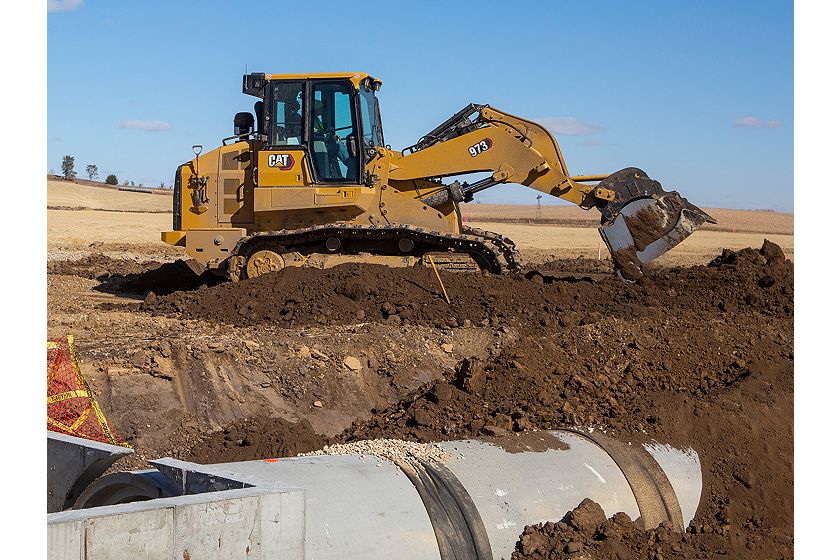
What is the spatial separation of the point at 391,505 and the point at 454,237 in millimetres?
8847

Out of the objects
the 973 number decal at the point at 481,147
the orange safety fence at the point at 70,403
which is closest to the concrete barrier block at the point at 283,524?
the orange safety fence at the point at 70,403

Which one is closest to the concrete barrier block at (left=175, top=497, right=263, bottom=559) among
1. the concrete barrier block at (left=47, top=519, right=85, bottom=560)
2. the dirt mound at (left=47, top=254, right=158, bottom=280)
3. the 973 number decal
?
the concrete barrier block at (left=47, top=519, right=85, bottom=560)

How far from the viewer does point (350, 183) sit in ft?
48.0

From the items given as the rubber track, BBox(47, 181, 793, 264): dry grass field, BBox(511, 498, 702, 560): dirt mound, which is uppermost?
BBox(47, 181, 793, 264): dry grass field

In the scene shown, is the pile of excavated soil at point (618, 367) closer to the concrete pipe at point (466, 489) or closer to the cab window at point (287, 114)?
the concrete pipe at point (466, 489)

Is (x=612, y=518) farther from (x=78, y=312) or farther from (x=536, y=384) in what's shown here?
(x=78, y=312)

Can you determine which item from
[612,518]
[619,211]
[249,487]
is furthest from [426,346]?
[249,487]

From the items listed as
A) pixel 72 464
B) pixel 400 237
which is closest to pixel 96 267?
pixel 400 237

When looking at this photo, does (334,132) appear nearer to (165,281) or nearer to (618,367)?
(165,281)

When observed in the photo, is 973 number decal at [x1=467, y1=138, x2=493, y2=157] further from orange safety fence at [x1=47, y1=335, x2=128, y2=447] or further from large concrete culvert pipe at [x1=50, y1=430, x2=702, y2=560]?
large concrete culvert pipe at [x1=50, y1=430, x2=702, y2=560]

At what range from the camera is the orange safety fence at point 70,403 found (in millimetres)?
7668

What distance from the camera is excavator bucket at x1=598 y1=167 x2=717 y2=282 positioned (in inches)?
525

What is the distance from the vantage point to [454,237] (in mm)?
14016

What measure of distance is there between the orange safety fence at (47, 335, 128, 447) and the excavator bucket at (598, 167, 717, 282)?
25.2ft
